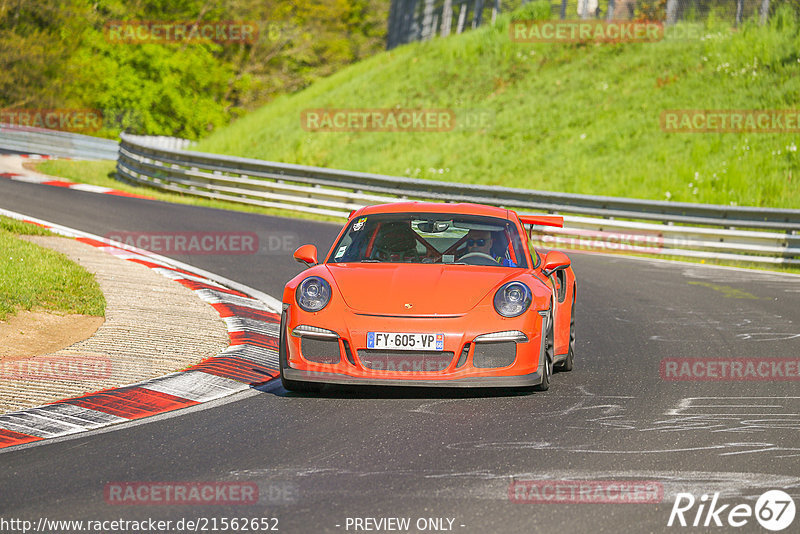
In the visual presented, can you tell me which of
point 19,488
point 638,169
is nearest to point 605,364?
point 19,488

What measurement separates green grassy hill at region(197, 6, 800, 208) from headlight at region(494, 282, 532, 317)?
15224mm

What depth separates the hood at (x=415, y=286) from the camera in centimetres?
675

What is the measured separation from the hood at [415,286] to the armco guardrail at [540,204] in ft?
35.1

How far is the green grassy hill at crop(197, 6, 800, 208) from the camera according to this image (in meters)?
23.3

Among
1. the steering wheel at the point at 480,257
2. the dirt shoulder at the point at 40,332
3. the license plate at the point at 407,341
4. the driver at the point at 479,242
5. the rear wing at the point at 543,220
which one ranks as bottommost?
the dirt shoulder at the point at 40,332

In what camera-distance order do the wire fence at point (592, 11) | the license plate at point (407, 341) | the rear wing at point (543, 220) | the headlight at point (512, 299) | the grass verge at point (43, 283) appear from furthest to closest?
1. the wire fence at point (592, 11)
2. the grass verge at point (43, 283)
3. the rear wing at point (543, 220)
4. the headlight at point (512, 299)
5. the license plate at point (407, 341)

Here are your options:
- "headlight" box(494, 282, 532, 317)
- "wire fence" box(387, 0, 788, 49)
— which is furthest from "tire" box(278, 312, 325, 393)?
"wire fence" box(387, 0, 788, 49)

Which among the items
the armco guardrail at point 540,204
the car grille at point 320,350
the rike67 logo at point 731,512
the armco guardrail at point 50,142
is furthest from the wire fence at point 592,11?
the rike67 logo at point 731,512

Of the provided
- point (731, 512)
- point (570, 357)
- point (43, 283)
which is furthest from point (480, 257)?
point (43, 283)

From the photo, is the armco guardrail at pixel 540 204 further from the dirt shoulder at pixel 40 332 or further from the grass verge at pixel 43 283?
the dirt shoulder at pixel 40 332

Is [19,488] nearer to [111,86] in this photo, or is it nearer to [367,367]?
[367,367]

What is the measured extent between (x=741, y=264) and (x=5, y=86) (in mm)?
34362

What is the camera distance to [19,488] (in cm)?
473

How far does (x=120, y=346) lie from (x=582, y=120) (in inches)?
840
